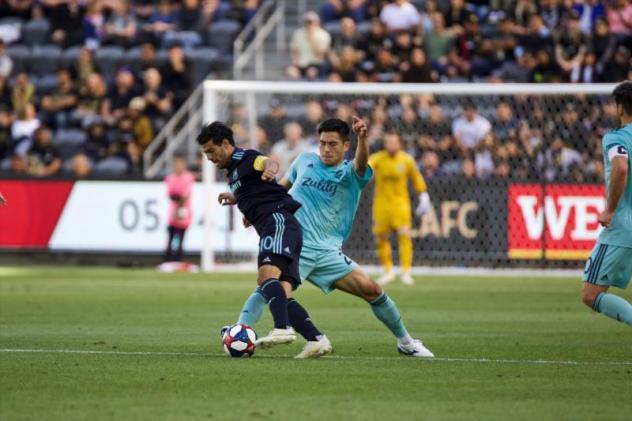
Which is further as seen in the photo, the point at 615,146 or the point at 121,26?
the point at 121,26

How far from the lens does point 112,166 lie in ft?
96.3

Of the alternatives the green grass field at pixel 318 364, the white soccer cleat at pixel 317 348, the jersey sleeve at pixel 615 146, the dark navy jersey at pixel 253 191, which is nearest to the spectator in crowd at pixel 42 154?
the green grass field at pixel 318 364

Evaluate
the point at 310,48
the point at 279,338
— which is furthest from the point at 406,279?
the point at 279,338

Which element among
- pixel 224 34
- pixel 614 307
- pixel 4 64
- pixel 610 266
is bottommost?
pixel 614 307

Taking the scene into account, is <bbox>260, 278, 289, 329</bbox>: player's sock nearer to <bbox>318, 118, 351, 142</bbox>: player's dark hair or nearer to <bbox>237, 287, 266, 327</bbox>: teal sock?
<bbox>237, 287, 266, 327</bbox>: teal sock

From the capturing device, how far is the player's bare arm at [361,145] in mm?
11023

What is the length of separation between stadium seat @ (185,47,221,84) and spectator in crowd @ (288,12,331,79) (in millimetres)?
2130

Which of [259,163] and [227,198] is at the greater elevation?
[259,163]

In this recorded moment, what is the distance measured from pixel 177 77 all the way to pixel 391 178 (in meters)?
9.48

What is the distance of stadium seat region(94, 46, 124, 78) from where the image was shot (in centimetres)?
3238

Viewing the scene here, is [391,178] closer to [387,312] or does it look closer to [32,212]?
[32,212]

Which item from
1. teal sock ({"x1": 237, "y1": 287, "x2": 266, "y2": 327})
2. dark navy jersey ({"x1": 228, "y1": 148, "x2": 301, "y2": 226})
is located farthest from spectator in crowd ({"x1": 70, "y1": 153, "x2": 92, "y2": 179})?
teal sock ({"x1": 237, "y1": 287, "x2": 266, "y2": 327})

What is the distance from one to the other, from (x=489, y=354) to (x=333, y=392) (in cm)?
316

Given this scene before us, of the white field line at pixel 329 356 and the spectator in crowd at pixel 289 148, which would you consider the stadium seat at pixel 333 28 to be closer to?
the spectator in crowd at pixel 289 148
